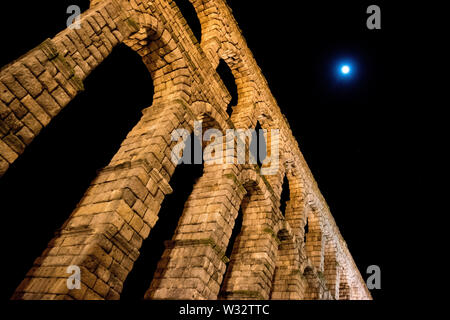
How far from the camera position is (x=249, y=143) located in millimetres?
8797

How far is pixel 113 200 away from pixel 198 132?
2709 millimetres

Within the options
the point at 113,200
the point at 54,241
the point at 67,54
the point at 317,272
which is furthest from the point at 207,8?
the point at 317,272

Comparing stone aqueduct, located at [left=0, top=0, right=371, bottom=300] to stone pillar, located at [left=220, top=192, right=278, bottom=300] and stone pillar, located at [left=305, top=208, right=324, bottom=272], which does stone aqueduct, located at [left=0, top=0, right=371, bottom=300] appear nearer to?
stone pillar, located at [left=220, top=192, right=278, bottom=300]

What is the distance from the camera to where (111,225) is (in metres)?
4.42

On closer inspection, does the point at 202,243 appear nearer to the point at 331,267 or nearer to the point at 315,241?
the point at 315,241

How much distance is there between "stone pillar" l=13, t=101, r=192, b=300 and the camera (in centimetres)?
409

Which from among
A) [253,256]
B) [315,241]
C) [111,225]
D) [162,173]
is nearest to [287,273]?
[253,256]

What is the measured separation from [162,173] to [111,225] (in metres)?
1.49

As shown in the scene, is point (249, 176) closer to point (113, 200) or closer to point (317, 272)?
point (113, 200)

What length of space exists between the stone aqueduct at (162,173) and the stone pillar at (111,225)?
2 centimetres

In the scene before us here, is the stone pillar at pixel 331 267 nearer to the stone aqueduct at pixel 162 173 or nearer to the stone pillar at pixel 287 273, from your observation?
the stone aqueduct at pixel 162 173

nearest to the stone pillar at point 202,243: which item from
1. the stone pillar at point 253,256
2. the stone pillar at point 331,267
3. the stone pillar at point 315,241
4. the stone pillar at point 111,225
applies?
the stone pillar at point 111,225

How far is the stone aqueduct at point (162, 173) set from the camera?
419cm

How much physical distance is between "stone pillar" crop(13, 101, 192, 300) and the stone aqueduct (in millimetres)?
18
